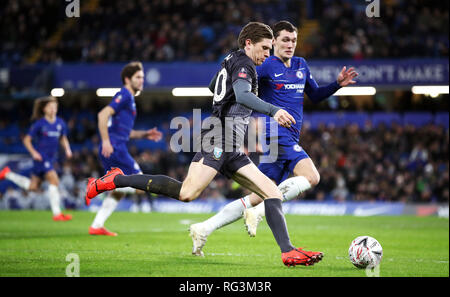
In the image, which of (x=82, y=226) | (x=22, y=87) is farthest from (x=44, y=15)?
(x=82, y=226)

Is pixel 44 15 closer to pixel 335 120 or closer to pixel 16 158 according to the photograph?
pixel 16 158

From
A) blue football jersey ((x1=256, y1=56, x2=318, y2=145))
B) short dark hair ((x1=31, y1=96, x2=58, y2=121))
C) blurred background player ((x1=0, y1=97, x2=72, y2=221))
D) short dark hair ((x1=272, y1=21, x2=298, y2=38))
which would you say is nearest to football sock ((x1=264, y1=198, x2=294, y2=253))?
blue football jersey ((x1=256, y1=56, x2=318, y2=145))

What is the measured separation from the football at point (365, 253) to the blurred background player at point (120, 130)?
448 cm

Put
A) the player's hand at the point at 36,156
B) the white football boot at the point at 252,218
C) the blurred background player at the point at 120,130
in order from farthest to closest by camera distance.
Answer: the player's hand at the point at 36,156 < the blurred background player at the point at 120,130 < the white football boot at the point at 252,218

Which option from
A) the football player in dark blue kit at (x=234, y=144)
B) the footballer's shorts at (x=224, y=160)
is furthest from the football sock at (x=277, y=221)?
the footballer's shorts at (x=224, y=160)

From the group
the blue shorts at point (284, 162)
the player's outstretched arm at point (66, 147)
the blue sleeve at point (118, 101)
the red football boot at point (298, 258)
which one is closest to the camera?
the red football boot at point (298, 258)

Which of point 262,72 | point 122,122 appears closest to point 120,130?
point 122,122

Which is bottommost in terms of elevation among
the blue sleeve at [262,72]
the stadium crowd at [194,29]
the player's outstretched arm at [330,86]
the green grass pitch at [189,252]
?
the green grass pitch at [189,252]

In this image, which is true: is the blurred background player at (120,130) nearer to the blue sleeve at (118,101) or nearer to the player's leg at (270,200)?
the blue sleeve at (118,101)

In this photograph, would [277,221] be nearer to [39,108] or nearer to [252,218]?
[252,218]

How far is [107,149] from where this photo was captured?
10602mm

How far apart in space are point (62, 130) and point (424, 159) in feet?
44.6

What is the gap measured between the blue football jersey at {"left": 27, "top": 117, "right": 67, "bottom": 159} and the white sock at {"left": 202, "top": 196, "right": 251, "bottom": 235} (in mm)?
8085

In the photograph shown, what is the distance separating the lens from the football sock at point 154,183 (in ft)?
23.8
